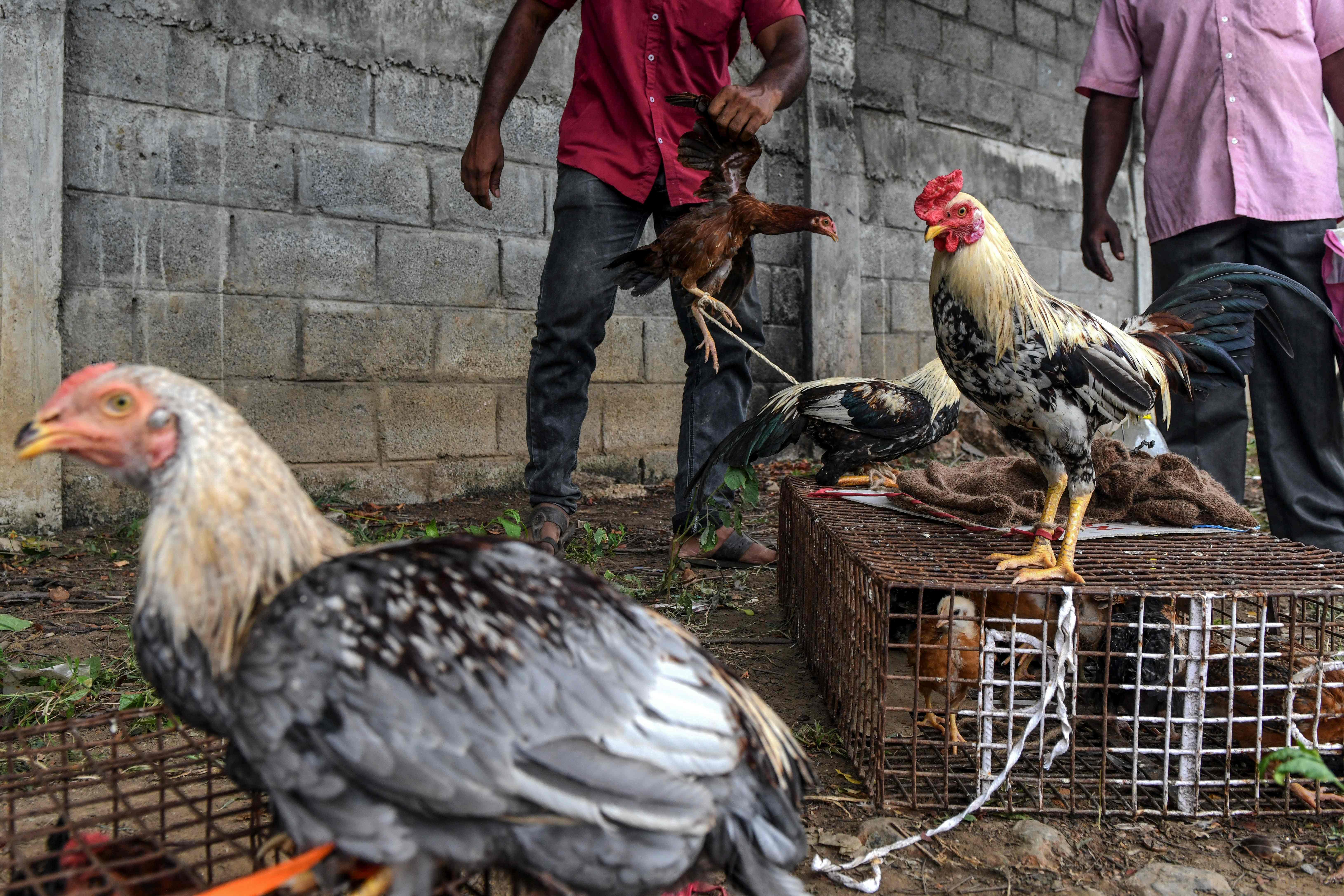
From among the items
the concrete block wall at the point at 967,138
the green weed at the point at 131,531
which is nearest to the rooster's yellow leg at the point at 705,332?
the green weed at the point at 131,531

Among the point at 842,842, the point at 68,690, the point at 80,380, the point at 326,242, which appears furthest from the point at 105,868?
the point at 326,242

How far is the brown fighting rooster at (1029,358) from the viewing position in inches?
93.9

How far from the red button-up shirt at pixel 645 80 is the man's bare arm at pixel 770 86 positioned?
0.06m

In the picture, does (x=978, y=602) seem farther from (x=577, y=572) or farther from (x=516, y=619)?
(x=516, y=619)

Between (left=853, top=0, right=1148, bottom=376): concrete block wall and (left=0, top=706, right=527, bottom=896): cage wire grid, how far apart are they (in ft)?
17.7

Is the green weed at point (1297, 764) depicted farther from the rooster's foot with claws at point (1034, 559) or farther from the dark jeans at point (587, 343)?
the dark jeans at point (587, 343)

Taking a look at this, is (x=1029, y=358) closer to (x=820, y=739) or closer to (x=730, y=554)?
(x=820, y=739)

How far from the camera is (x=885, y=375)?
679cm

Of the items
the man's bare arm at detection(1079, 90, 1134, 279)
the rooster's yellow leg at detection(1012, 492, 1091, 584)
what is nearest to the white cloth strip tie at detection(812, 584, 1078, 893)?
the rooster's yellow leg at detection(1012, 492, 1091, 584)

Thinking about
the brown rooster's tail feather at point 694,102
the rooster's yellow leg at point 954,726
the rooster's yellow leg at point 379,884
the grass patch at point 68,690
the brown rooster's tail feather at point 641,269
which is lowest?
the grass patch at point 68,690

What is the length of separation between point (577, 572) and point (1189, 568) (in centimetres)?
157

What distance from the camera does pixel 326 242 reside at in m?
4.55

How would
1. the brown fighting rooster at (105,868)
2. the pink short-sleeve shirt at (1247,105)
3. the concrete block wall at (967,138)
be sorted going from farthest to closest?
the concrete block wall at (967,138) < the pink short-sleeve shirt at (1247,105) < the brown fighting rooster at (105,868)

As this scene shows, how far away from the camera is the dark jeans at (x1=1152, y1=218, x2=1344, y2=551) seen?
351 centimetres
